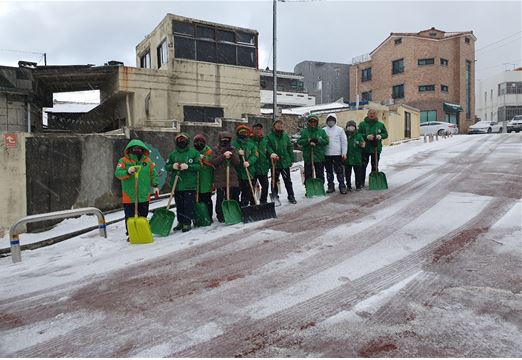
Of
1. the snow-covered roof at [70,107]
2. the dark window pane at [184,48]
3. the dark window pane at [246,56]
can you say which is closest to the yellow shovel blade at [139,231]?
the dark window pane at [184,48]

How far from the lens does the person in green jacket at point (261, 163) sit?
736 cm

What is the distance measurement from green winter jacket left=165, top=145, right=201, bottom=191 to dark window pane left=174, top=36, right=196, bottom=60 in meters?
11.0

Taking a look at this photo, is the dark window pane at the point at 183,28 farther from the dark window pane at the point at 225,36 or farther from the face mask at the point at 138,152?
the face mask at the point at 138,152

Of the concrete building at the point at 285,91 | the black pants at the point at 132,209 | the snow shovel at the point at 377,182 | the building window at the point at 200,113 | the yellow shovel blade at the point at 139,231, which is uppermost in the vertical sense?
the concrete building at the point at 285,91

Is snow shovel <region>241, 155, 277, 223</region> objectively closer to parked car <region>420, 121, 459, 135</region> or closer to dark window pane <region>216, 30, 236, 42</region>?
dark window pane <region>216, 30, 236, 42</region>

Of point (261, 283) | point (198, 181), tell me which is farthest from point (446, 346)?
point (198, 181)

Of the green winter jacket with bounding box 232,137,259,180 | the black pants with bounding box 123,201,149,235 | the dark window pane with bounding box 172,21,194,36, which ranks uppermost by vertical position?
the dark window pane with bounding box 172,21,194,36

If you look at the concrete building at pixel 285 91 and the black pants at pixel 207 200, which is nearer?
the black pants at pixel 207 200

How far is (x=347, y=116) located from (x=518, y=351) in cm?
2116

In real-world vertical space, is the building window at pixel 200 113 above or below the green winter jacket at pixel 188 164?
above

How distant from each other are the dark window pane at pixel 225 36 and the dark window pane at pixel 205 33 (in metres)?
0.28

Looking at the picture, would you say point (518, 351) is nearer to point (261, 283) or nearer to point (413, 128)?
point (261, 283)

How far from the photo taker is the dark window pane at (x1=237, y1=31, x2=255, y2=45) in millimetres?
17781

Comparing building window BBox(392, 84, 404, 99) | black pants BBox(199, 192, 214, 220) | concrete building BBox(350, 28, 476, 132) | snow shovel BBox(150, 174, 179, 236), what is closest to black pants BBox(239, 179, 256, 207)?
black pants BBox(199, 192, 214, 220)
